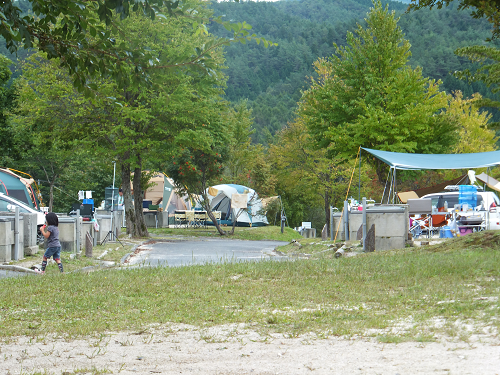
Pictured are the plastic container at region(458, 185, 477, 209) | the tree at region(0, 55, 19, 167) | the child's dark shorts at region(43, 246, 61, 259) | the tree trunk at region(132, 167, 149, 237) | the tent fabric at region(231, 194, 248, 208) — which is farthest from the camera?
the tree at region(0, 55, 19, 167)

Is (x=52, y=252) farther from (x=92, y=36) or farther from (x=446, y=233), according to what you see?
(x=446, y=233)

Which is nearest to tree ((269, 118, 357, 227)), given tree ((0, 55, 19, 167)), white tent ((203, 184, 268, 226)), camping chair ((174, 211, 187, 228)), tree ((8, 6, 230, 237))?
white tent ((203, 184, 268, 226))

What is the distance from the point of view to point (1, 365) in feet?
14.1

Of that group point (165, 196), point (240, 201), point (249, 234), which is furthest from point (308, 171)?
point (165, 196)

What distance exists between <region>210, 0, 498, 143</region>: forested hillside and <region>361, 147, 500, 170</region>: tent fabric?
49.8 m

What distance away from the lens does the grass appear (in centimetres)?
535

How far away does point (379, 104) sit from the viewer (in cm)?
2408

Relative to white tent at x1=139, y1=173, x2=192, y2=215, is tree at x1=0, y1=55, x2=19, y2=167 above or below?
above

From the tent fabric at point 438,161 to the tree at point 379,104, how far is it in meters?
4.77

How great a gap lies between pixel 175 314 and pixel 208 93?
18874mm

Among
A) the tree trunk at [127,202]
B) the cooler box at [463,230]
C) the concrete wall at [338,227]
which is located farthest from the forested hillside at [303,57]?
the cooler box at [463,230]

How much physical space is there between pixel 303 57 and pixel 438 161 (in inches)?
4412

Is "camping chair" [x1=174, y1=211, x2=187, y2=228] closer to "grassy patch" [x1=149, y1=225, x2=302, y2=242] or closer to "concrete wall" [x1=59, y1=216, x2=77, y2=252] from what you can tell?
"grassy patch" [x1=149, y1=225, x2=302, y2=242]

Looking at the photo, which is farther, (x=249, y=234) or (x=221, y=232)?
(x=249, y=234)
